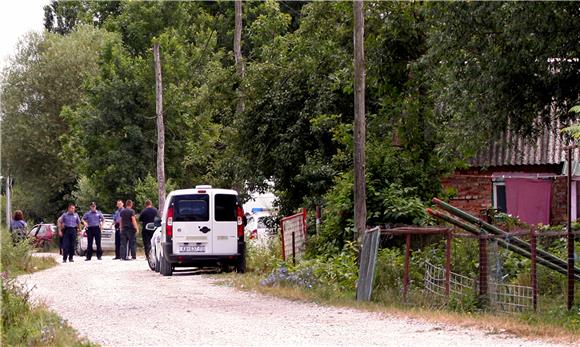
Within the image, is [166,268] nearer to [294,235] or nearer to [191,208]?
[191,208]

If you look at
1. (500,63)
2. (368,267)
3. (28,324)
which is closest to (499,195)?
(500,63)

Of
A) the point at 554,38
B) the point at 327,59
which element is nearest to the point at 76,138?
the point at 327,59

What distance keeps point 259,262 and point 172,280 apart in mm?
2518

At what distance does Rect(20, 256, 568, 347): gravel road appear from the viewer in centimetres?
1281

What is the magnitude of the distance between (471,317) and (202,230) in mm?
11527

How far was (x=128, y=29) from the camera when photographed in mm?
63125

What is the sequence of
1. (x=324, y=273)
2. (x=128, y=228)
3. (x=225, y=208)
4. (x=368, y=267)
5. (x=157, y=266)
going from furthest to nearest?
1. (x=128, y=228)
2. (x=157, y=266)
3. (x=225, y=208)
4. (x=324, y=273)
5. (x=368, y=267)

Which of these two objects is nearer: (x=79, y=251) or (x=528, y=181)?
(x=528, y=181)

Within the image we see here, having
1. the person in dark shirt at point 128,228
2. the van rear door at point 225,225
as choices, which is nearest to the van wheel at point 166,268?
the van rear door at point 225,225

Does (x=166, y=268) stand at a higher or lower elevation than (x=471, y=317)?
lower

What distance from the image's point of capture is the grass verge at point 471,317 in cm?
1292

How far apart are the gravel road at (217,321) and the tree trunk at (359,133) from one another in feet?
8.29

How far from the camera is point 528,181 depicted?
100 feet

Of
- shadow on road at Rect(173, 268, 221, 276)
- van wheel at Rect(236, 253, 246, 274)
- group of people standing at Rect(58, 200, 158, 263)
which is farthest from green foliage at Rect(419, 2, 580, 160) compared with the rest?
group of people standing at Rect(58, 200, 158, 263)
